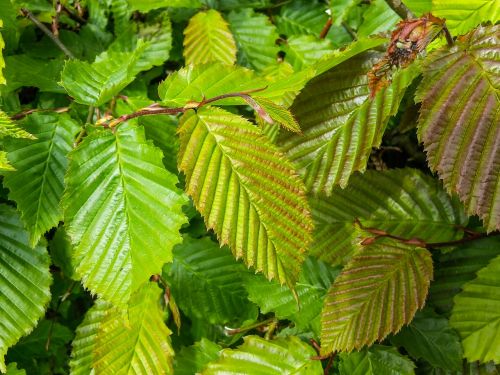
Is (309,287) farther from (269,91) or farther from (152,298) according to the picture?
(269,91)

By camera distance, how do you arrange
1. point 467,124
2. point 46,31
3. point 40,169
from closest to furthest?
point 467,124, point 40,169, point 46,31

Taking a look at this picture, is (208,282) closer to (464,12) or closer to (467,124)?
(467,124)

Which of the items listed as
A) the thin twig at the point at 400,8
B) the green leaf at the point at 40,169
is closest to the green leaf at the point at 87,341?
the green leaf at the point at 40,169

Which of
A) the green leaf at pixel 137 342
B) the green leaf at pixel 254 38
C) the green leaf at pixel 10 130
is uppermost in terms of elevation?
the green leaf at pixel 254 38

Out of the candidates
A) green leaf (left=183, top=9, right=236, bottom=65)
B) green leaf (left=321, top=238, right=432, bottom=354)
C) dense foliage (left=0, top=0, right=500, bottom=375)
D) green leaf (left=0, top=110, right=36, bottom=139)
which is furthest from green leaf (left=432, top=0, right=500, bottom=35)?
green leaf (left=0, top=110, right=36, bottom=139)

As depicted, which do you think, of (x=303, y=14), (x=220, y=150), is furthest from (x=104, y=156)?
(x=303, y=14)

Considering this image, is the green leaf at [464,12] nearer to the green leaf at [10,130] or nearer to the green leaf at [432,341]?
the green leaf at [432,341]

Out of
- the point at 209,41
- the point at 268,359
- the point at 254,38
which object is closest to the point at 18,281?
the point at 268,359
